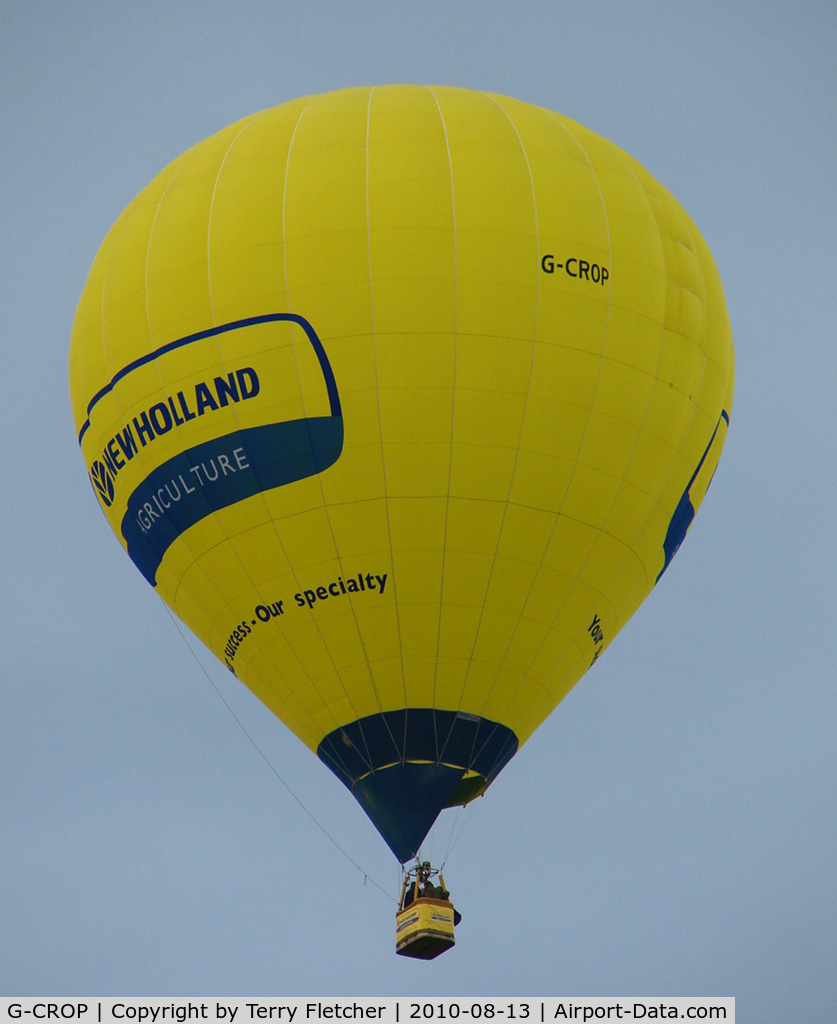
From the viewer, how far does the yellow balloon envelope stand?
20359 millimetres

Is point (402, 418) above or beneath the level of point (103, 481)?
beneath

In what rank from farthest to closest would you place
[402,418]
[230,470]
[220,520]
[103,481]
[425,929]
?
1. [103,481]
2. [220,520]
3. [230,470]
4. [402,418]
5. [425,929]

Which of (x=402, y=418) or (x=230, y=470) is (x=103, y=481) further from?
(x=402, y=418)

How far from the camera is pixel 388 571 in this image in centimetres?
2048

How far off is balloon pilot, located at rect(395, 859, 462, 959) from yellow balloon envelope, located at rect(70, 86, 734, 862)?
54cm

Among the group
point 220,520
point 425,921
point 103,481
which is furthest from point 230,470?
point 425,921

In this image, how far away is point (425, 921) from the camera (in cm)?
2016

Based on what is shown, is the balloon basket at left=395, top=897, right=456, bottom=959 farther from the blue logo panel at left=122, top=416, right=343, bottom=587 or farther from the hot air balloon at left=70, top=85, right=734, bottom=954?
the blue logo panel at left=122, top=416, right=343, bottom=587

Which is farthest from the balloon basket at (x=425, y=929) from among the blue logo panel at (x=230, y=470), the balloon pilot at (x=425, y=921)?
the blue logo panel at (x=230, y=470)

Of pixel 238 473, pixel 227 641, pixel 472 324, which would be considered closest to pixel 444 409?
pixel 472 324

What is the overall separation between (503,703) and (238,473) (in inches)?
141

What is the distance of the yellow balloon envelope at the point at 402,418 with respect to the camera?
20.4 meters

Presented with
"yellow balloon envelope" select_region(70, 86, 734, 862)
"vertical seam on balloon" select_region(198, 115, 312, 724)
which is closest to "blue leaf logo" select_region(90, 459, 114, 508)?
"yellow balloon envelope" select_region(70, 86, 734, 862)

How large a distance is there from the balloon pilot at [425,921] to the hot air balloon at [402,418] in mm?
644
